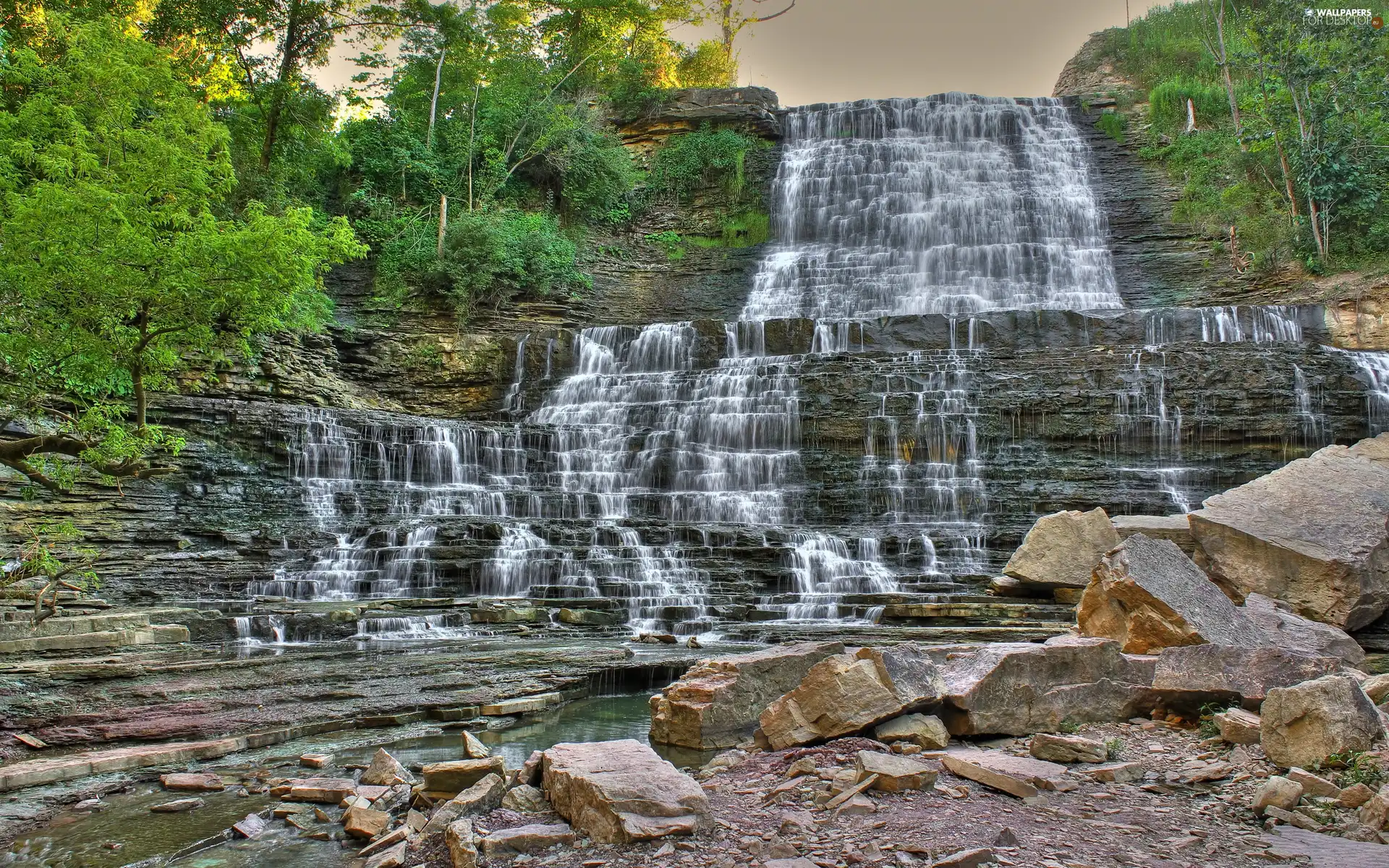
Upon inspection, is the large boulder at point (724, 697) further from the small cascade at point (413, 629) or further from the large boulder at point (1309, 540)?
the small cascade at point (413, 629)

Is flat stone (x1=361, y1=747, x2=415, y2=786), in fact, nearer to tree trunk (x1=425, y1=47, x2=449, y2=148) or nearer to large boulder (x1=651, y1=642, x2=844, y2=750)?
large boulder (x1=651, y1=642, x2=844, y2=750)

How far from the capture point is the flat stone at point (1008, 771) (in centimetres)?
342

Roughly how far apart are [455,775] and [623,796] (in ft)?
3.28

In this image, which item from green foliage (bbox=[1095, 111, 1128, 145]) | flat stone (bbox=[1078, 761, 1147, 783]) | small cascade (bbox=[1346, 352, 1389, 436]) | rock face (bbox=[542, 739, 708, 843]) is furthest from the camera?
green foliage (bbox=[1095, 111, 1128, 145])

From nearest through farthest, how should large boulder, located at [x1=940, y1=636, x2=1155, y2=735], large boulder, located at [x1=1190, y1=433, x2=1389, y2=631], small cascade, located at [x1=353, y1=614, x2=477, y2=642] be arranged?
large boulder, located at [x1=940, y1=636, x2=1155, y2=735]
large boulder, located at [x1=1190, y1=433, x2=1389, y2=631]
small cascade, located at [x1=353, y1=614, x2=477, y2=642]

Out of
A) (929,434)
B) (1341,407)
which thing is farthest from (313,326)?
(1341,407)

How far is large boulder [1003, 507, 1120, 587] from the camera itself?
1055cm

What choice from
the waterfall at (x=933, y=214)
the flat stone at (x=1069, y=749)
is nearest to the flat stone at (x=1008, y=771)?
the flat stone at (x=1069, y=749)

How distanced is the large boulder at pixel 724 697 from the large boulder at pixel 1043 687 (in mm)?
897

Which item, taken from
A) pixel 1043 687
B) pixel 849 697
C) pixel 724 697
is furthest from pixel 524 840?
pixel 1043 687

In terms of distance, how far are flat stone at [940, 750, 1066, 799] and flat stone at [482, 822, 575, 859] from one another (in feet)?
5.39

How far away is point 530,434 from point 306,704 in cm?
1238

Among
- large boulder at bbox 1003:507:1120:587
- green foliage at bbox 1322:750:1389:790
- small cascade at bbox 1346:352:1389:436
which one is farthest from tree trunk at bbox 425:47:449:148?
green foliage at bbox 1322:750:1389:790

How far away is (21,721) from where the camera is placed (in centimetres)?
527
